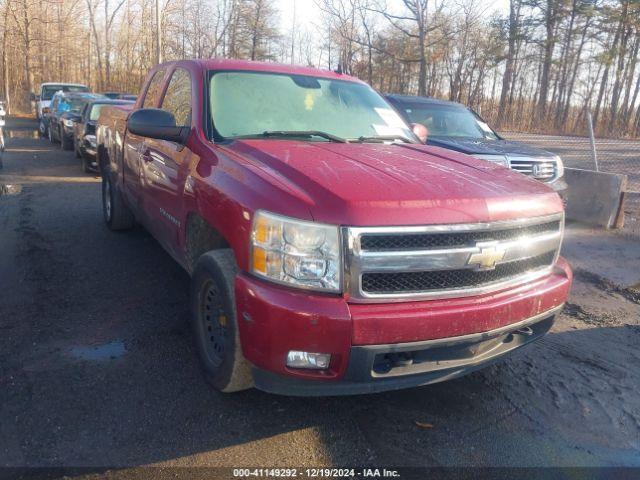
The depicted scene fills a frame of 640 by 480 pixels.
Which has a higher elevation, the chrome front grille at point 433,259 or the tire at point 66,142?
the chrome front grille at point 433,259

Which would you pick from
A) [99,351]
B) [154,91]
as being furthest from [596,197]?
[99,351]

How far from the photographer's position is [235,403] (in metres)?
3.11

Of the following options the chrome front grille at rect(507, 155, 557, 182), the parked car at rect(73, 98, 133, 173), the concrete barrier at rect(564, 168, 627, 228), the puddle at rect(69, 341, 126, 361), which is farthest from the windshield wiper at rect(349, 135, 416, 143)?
the parked car at rect(73, 98, 133, 173)

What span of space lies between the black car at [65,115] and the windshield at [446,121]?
1065 cm

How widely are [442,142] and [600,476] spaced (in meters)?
5.27

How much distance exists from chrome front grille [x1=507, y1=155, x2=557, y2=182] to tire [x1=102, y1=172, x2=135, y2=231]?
16.0ft

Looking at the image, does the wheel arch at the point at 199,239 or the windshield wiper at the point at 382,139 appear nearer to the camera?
the wheel arch at the point at 199,239

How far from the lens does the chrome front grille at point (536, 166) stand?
7.05 m

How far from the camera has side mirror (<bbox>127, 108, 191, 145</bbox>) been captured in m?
3.64

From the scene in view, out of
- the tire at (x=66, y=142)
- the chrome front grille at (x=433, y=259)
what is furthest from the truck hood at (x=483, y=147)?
the tire at (x=66, y=142)

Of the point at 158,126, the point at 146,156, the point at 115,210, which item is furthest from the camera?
the point at 115,210

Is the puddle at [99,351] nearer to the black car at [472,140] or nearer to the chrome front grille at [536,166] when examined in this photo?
the black car at [472,140]

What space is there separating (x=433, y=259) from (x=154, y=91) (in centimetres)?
359

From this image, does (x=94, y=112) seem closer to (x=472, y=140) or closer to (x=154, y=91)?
(x=154, y=91)
